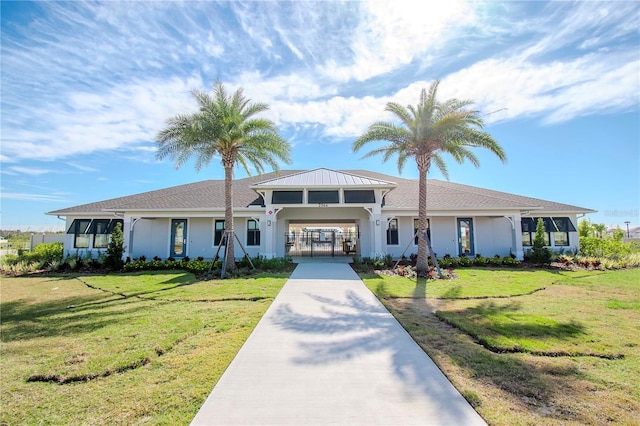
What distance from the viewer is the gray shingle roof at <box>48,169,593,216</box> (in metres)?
17.5

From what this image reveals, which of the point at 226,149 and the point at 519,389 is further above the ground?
the point at 226,149

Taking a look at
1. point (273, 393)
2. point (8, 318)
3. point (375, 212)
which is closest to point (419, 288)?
point (375, 212)

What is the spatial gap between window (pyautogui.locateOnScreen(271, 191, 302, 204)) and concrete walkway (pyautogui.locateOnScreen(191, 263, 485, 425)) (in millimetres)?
10344

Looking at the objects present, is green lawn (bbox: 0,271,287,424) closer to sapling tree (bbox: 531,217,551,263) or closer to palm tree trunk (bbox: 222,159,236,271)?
palm tree trunk (bbox: 222,159,236,271)

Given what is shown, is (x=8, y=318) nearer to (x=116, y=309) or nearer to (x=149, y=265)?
(x=116, y=309)

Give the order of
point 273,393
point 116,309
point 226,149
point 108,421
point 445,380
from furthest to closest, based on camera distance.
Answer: point 226,149, point 116,309, point 445,380, point 273,393, point 108,421

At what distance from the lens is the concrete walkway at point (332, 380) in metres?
3.42

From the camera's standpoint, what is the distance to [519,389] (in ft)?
12.9

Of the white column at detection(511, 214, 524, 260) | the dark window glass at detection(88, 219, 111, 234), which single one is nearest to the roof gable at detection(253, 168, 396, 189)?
the white column at detection(511, 214, 524, 260)

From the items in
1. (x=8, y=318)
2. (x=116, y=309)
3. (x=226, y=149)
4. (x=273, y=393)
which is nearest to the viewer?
(x=273, y=393)

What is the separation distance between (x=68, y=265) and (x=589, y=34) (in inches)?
959

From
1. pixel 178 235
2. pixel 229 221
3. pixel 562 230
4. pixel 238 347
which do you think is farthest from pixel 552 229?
pixel 178 235

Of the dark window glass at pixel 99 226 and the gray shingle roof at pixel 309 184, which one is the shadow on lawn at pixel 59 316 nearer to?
the gray shingle roof at pixel 309 184

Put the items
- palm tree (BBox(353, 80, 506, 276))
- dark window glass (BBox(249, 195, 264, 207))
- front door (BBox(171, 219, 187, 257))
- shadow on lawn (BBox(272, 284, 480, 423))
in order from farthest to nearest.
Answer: front door (BBox(171, 219, 187, 257))
dark window glass (BBox(249, 195, 264, 207))
palm tree (BBox(353, 80, 506, 276))
shadow on lawn (BBox(272, 284, 480, 423))
